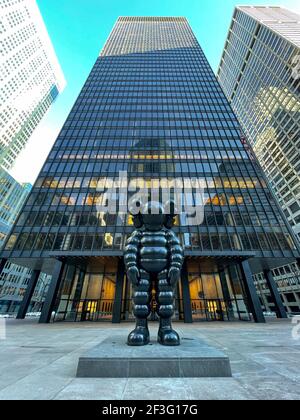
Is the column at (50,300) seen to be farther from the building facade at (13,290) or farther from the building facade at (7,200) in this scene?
the building facade at (7,200)

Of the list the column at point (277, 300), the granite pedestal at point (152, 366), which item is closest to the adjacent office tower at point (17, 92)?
the column at point (277, 300)

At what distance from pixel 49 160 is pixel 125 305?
21.1 metres

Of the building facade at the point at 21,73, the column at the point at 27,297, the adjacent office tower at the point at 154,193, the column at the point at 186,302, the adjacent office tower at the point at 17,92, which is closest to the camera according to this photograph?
the column at the point at 186,302

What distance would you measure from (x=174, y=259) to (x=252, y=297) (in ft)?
49.1

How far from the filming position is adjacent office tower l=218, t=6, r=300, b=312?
5196 cm

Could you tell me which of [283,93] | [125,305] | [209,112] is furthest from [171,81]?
[283,93]

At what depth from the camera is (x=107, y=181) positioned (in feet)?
80.4

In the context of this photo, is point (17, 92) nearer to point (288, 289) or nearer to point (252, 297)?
point (252, 297)

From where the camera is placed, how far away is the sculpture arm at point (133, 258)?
216 inches

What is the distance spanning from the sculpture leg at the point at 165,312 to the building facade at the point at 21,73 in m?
102

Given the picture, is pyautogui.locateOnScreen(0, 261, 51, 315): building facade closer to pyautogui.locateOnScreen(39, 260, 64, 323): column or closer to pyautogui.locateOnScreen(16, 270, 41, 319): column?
pyautogui.locateOnScreen(16, 270, 41, 319): column

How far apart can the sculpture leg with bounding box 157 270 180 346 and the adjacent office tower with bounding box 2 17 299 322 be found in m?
11.9

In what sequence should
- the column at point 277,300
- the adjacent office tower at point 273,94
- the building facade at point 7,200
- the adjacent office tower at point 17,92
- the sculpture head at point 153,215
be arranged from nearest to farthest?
the sculpture head at point 153,215, the column at point 277,300, the adjacent office tower at point 273,94, the building facade at point 7,200, the adjacent office tower at point 17,92

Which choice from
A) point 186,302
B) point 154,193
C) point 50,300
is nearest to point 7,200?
point 50,300
